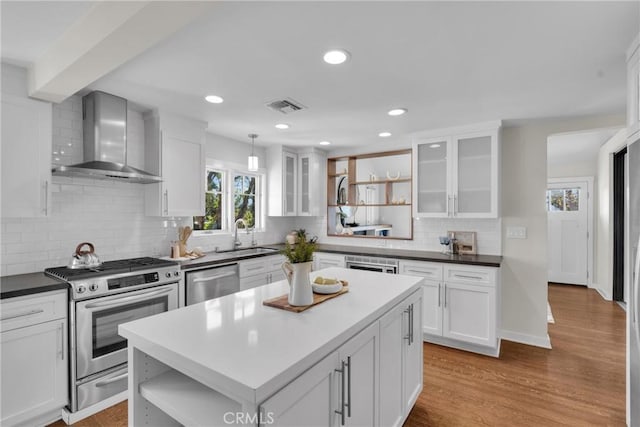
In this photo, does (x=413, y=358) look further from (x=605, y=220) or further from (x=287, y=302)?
(x=605, y=220)

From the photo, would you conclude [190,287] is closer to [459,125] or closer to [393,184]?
[393,184]

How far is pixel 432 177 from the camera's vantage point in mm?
3855

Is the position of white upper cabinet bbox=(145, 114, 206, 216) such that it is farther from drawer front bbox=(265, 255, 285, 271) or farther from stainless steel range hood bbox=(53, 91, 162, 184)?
drawer front bbox=(265, 255, 285, 271)

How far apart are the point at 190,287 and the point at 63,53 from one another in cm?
204

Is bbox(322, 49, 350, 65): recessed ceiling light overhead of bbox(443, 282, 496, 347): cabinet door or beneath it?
overhead

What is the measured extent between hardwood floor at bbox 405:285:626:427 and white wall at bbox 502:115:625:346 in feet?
0.86

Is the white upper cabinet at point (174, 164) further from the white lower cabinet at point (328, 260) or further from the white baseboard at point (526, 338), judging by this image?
the white baseboard at point (526, 338)

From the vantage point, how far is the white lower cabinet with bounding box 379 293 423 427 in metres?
1.74

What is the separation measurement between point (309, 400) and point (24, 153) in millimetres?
2670

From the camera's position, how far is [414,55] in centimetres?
202

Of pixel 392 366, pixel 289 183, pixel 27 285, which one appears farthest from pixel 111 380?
pixel 289 183

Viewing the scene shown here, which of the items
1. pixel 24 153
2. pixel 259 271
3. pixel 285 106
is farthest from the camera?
pixel 259 271

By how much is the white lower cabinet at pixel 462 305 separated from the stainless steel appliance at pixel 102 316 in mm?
2570

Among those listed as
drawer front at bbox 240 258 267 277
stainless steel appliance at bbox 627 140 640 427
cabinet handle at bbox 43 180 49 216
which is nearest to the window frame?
drawer front at bbox 240 258 267 277
